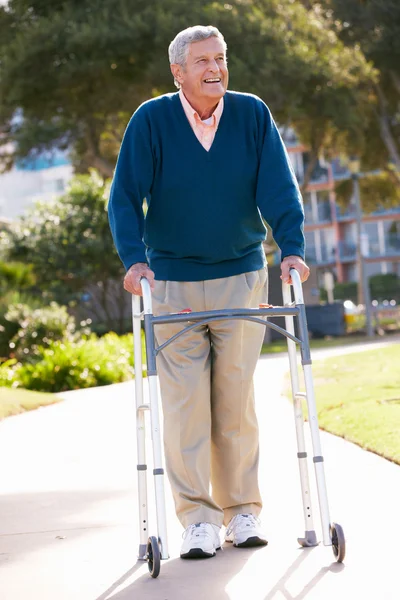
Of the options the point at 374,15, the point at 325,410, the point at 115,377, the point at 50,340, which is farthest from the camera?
the point at 374,15

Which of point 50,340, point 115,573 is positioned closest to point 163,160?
point 115,573

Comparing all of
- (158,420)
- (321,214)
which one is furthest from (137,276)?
(321,214)

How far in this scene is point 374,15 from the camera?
28.4m

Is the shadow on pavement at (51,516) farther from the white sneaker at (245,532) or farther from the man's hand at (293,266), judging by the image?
the man's hand at (293,266)

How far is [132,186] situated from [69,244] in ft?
60.9

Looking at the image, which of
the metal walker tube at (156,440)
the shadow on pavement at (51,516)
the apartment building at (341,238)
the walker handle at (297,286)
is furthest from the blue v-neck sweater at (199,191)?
the apartment building at (341,238)

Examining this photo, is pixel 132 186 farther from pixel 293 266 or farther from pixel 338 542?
pixel 338 542

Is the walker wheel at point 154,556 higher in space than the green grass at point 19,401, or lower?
lower

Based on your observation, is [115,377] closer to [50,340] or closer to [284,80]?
[50,340]

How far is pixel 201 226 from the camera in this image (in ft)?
14.3

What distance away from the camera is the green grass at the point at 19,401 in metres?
11.0

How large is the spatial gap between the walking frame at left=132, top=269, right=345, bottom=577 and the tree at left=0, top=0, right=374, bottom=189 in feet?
64.5

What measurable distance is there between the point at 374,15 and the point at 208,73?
25.3 metres

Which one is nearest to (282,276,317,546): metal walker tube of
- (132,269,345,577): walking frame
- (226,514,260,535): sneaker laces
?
(132,269,345,577): walking frame
